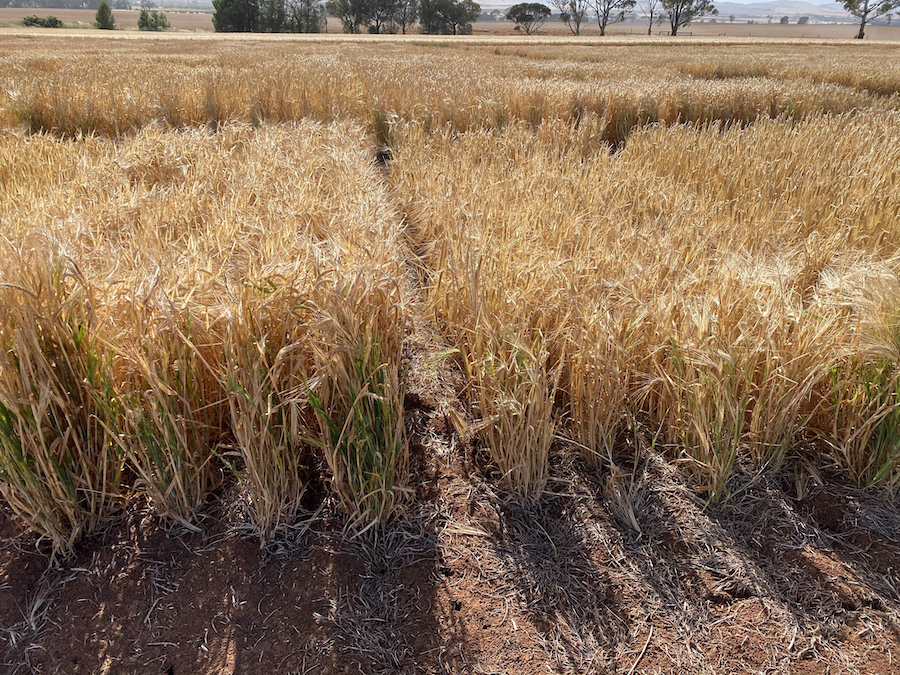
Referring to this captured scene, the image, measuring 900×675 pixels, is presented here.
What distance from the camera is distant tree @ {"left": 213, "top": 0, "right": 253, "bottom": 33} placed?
1726 inches

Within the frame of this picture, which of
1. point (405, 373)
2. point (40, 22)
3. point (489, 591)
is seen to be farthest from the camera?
point (40, 22)

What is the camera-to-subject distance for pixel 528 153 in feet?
15.5

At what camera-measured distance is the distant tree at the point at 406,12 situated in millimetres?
51531

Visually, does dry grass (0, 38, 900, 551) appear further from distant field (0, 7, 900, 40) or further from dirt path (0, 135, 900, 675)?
distant field (0, 7, 900, 40)

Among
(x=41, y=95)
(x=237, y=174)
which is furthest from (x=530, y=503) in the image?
(x=41, y=95)

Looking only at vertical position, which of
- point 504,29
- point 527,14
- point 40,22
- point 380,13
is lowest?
point 40,22

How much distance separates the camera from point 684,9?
5034cm

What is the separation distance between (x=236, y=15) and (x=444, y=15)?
1965 cm

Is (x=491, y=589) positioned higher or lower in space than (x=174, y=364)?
lower

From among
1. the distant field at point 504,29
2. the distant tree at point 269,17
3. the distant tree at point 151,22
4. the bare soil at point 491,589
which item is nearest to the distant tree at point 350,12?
the distant tree at point 269,17

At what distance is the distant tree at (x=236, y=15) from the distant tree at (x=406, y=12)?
14.3 m

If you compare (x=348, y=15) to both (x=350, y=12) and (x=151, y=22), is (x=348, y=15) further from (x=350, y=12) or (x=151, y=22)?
(x=151, y=22)

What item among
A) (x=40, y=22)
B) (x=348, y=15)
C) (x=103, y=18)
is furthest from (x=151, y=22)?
(x=348, y=15)

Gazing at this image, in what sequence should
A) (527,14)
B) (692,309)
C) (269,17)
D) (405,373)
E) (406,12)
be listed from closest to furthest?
(405,373) < (692,309) < (269,17) < (406,12) < (527,14)
